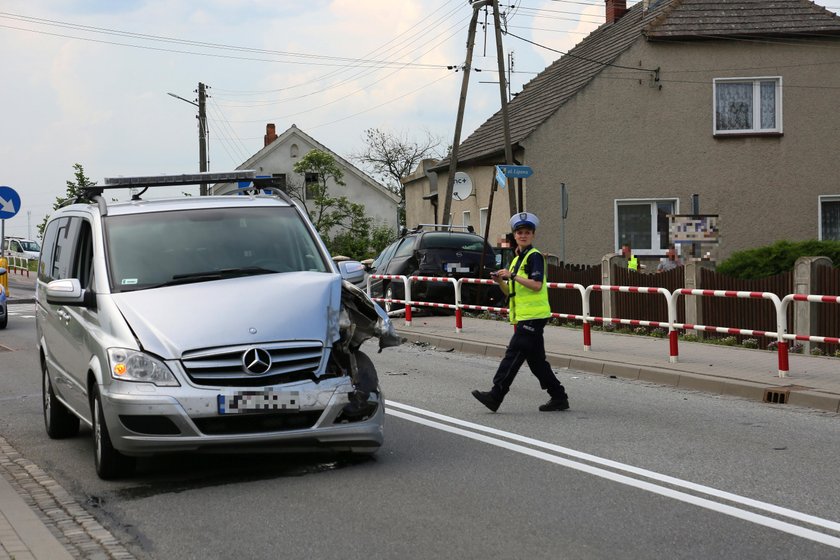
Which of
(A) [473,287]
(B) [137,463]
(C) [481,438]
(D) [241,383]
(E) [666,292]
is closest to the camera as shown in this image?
(D) [241,383]

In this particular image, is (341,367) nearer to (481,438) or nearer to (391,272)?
(481,438)

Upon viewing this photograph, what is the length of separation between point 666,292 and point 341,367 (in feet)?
23.9

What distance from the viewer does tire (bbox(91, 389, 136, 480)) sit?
7.44 meters

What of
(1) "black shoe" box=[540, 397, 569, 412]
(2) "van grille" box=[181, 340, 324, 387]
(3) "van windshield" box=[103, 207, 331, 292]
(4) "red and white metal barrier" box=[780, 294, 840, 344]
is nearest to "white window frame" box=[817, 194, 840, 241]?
(4) "red and white metal barrier" box=[780, 294, 840, 344]

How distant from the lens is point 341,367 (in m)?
7.57

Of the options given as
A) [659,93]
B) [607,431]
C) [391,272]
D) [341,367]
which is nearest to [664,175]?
[659,93]

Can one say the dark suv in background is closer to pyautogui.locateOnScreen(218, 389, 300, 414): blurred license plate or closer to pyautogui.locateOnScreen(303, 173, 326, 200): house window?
pyautogui.locateOnScreen(218, 389, 300, 414): blurred license plate

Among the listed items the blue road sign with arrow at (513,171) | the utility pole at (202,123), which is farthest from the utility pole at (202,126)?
the blue road sign with arrow at (513,171)

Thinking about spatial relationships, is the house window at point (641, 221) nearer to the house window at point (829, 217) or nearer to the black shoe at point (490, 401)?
the house window at point (829, 217)

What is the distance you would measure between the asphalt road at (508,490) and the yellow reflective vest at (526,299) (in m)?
0.90

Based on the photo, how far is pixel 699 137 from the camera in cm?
2966

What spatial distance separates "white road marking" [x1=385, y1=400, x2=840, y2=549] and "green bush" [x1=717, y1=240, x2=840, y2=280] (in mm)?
9617

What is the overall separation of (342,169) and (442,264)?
Answer: 4666 centimetres

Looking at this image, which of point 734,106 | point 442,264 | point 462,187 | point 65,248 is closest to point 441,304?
point 442,264
